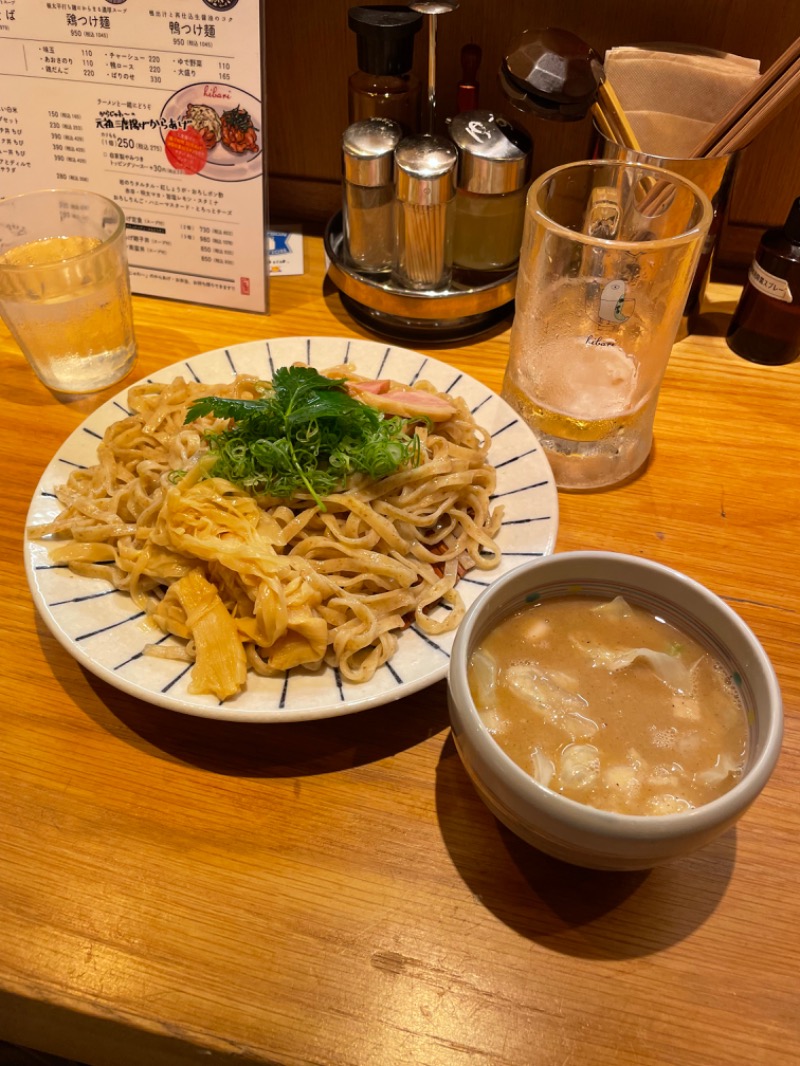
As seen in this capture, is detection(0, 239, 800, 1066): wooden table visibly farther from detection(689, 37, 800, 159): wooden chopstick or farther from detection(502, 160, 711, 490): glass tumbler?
detection(689, 37, 800, 159): wooden chopstick

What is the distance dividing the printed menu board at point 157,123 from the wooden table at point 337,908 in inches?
35.2

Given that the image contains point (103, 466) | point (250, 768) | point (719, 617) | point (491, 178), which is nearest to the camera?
point (719, 617)

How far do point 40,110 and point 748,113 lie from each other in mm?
1361

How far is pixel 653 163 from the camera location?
145cm

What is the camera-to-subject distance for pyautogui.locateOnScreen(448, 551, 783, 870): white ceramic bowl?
726 millimetres

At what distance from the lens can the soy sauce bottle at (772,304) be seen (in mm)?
1493

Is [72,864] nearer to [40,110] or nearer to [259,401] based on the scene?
[259,401]

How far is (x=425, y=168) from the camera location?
1520 mm

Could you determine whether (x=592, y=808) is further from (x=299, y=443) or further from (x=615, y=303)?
(x=615, y=303)

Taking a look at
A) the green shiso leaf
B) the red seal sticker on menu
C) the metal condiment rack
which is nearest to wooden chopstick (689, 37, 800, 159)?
the metal condiment rack

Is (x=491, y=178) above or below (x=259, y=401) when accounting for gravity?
above

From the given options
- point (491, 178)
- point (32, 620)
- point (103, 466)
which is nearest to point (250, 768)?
point (32, 620)

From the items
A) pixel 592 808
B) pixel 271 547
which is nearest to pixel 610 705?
pixel 592 808

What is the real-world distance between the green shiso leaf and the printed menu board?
0.59 metres
